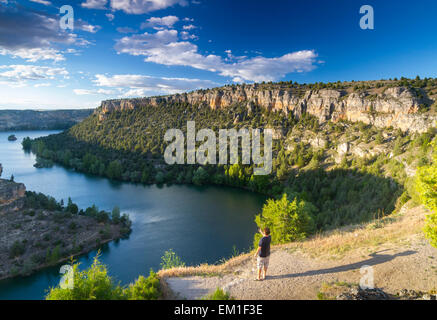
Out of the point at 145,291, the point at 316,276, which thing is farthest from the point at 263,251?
the point at 145,291

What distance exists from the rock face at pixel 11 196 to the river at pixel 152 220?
31.4 ft

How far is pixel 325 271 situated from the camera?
326 inches

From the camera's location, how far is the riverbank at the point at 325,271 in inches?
279

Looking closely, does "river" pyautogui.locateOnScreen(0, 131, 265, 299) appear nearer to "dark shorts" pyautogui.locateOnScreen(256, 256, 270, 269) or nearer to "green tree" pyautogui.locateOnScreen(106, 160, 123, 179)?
"green tree" pyautogui.locateOnScreen(106, 160, 123, 179)

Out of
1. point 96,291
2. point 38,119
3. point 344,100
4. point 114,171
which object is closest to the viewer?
point 96,291

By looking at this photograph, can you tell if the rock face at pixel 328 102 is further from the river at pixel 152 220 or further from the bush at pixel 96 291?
the bush at pixel 96 291

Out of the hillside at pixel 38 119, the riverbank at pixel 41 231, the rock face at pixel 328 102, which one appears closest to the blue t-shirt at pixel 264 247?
the rock face at pixel 328 102

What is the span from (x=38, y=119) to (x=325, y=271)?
8598 inches

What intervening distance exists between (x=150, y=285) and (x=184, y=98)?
85471mm

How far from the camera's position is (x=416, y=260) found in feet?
26.8

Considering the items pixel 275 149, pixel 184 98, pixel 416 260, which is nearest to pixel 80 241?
pixel 416 260

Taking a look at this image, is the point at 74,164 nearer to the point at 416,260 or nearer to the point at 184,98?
the point at 184,98

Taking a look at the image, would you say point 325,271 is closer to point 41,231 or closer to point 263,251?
point 263,251

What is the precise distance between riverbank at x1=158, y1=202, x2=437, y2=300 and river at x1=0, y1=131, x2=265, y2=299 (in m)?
16.3
